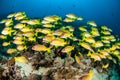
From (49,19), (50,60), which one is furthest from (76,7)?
(50,60)

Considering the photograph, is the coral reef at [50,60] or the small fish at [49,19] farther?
the small fish at [49,19]

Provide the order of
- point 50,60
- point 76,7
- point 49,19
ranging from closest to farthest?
point 50,60 → point 49,19 → point 76,7

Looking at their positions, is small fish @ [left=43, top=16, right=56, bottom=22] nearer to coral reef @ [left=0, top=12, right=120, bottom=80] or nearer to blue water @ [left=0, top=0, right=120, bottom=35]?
coral reef @ [left=0, top=12, right=120, bottom=80]

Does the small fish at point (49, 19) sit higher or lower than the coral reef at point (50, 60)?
higher

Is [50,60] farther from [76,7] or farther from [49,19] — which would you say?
[76,7]

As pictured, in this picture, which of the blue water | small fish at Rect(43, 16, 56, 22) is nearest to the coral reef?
small fish at Rect(43, 16, 56, 22)

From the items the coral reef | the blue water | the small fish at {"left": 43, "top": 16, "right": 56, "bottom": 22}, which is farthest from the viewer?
the blue water

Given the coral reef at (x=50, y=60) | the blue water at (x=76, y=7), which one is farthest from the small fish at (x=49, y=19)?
the blue water at (x=76, y=7)

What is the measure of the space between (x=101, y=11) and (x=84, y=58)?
52.4 m

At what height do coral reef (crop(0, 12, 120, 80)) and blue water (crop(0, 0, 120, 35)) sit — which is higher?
blue water (crop(0, 0, 120, 35))

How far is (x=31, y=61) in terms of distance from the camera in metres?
7.34

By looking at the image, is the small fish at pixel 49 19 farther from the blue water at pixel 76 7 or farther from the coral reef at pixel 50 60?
the blue water at pixel 76 7

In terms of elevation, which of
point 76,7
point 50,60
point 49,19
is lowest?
point 50,60

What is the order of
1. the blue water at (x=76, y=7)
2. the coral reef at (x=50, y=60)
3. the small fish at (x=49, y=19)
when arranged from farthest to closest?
the blue water at (x=76, y=7) < the small fish at (x=49, y=19) < the coral reef at (x=50, y=60)
